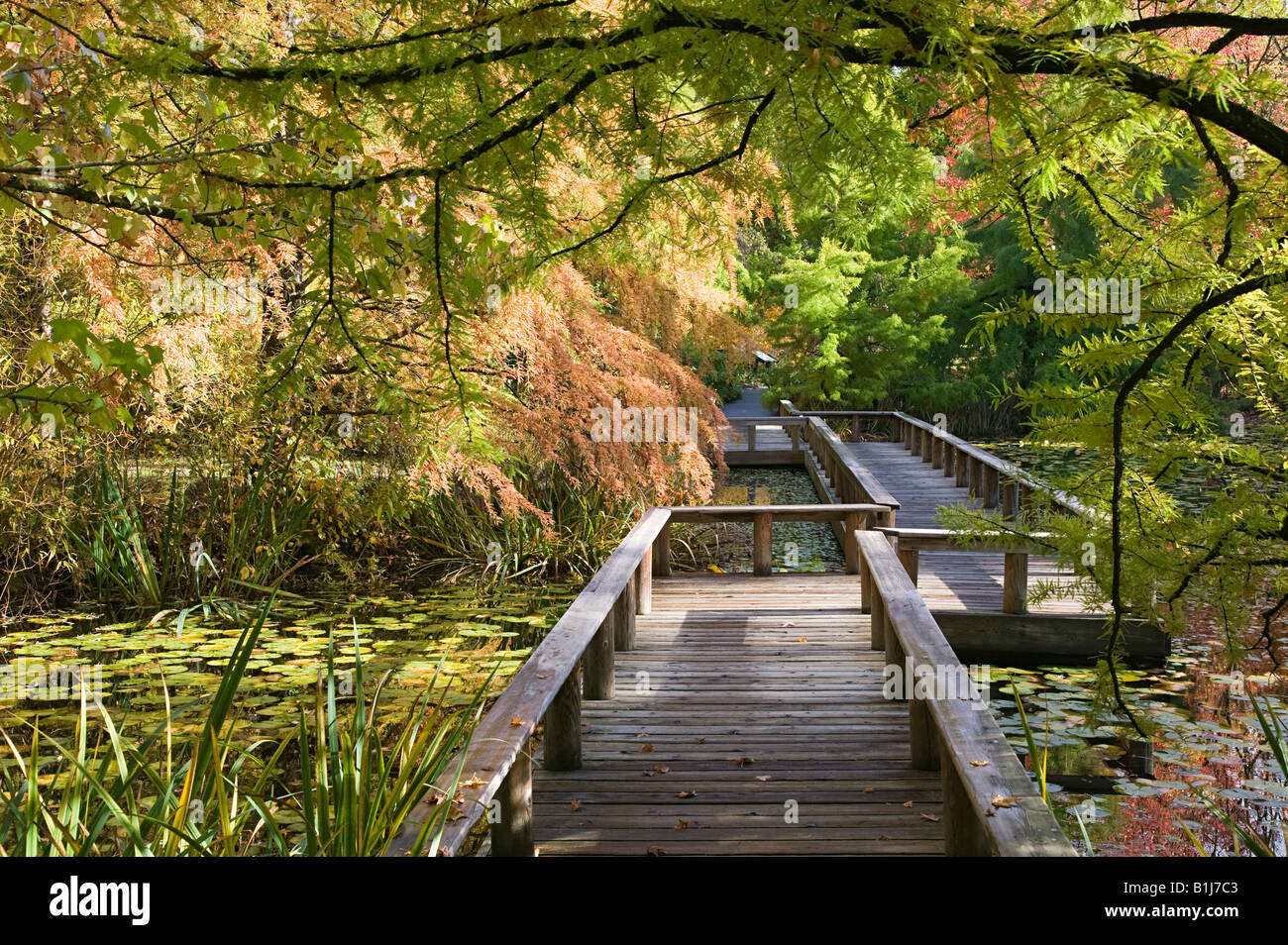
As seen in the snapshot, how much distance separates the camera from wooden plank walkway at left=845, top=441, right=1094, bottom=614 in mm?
8656

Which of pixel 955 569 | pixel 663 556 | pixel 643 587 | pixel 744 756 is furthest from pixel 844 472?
pixel 744 756

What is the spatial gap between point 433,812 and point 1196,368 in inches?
88.7

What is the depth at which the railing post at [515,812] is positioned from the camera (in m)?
3.50

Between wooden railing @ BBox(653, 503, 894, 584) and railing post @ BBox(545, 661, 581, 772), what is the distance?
4.03 m

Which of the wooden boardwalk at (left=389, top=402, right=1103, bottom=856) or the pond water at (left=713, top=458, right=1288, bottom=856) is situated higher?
the wooden boardwalk at (left=389, top=402, right=1103, bottom=856)

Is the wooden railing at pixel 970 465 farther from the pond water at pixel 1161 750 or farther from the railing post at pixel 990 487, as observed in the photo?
the pond water at pixel 1161 750

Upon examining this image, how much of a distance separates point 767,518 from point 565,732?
15.3ft

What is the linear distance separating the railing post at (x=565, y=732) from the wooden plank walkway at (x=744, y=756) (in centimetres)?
7

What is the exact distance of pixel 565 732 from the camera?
479 centimetres

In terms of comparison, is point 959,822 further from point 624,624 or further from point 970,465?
point 970,465

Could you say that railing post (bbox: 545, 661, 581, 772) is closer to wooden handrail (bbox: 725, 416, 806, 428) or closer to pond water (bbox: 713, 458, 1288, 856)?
pond water (bbox: 713, 458, 1288, 856)

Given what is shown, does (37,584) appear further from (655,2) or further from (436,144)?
(655,2)

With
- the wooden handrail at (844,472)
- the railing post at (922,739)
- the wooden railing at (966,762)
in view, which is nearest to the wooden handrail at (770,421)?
the wooden handrail at (844,472)

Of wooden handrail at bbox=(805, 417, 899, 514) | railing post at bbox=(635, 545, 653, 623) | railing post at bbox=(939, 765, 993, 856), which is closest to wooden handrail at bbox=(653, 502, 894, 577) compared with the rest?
wooden handrail at bbox=(805, 417, 899, 514)
